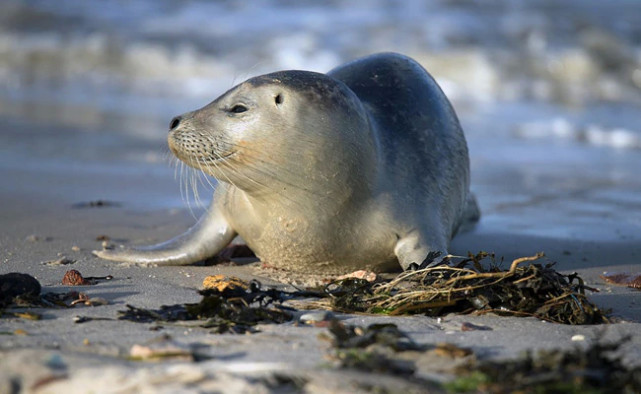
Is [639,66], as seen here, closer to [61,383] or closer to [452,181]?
[452,181]

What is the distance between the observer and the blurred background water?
8422 millimetres

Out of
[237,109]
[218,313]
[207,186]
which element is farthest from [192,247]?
[207,186]

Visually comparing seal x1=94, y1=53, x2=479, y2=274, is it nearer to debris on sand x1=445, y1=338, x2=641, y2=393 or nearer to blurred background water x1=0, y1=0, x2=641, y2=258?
blurred background water x1=0, y1=0, x2=641, y2=258

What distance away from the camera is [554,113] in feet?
44.9

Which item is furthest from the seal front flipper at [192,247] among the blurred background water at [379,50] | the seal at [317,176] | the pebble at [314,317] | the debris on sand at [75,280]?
the blurred background water at [379,50]

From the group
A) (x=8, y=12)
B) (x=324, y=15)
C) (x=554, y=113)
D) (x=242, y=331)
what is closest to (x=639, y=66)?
(x=554, y=113)

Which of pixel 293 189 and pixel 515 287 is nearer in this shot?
pixel 515 287

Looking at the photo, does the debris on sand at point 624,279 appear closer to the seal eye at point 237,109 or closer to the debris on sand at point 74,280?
the seal eye at point 237,109

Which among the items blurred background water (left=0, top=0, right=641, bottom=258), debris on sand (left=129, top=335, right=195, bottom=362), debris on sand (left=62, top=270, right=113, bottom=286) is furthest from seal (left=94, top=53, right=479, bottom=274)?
debris on sand (left=129, top=335, right=195, bottom=362)

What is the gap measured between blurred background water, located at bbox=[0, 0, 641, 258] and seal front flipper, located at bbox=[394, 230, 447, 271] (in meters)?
1.69

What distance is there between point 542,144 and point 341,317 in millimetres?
7750


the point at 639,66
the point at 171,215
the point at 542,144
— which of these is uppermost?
the point at 639,66

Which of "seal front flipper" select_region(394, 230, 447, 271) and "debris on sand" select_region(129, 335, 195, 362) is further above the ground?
"seal front flipper" select_region(394, 230, 447, 271)

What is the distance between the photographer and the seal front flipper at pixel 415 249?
16.2 feet
